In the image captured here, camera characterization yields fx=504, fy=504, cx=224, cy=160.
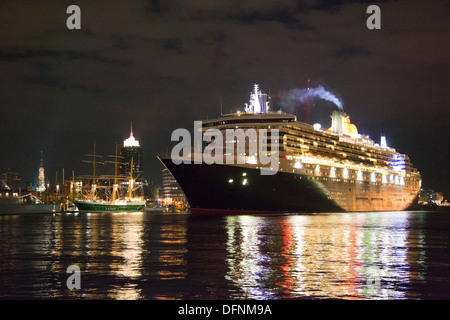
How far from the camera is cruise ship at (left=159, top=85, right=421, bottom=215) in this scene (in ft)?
230

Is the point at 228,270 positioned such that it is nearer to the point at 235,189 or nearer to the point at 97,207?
the point at 235,189

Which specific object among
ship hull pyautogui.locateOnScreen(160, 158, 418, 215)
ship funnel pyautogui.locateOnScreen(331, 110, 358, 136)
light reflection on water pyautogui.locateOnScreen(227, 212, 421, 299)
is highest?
ship funnel pyautogui.locateOnScreen(331, 110, 358, 136)

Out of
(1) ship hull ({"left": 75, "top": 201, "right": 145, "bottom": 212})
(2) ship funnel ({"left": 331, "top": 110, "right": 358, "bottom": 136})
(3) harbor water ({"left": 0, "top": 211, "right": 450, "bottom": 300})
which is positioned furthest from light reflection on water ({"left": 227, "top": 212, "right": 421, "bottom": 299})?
(1) ship hull ({"left": 75, "top": 201, "right": 145, "bottom": 212})

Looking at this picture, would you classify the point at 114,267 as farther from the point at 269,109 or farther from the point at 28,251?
the point at 269,109

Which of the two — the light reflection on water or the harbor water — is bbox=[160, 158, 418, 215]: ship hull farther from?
the harbor water

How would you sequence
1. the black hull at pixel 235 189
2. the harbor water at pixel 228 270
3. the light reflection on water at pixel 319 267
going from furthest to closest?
the black hull at pixel 235 189 → the light reflection on water at pixel 319 267 → the harbor water at pixel 228 270

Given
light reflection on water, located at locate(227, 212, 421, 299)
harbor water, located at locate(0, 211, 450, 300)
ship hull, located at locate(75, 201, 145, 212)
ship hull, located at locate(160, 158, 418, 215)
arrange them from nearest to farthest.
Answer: harbor water, located at locate(0, 211, 450, 300), light reflection on water, located at locate(227, 212, 421, 299), ship hull, located at locate(160, 158, 418, 215), ship hull, located at locate(75, 201, 145, 212)

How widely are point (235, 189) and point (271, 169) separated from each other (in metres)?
6.33

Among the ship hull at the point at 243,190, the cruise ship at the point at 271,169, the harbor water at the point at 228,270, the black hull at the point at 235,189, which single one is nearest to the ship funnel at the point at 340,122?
the cruise ship at the point at 271,169

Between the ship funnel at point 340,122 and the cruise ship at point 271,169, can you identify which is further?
the ship funnel at point 340,122

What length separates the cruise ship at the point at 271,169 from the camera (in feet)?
230

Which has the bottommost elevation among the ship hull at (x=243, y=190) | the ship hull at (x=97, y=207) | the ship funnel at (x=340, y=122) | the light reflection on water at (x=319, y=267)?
the ship hull at (x=97, y=207)

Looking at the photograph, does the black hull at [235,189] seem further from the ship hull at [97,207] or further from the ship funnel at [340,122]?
the ship hull at [97,207]
